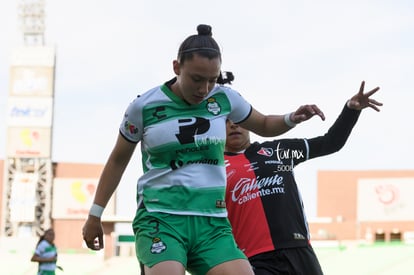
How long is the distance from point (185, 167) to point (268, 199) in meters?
1.73

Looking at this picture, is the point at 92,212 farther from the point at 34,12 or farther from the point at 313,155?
the point at 34,12

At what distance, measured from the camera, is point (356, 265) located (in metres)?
34.4

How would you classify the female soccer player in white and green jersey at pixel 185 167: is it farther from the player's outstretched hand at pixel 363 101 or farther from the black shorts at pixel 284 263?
the black shorts at pixel 284 263

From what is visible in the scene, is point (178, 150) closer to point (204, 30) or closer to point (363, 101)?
point (204, 30)

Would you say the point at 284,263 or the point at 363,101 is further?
the point at 284,263

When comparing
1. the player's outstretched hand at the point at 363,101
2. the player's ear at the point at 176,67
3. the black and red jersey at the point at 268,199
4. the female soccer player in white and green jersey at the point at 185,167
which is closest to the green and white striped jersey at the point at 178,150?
the female soccer player in white and green jersey at the point at 185,167

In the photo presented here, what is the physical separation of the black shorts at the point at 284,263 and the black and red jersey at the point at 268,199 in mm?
42

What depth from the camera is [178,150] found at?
207 inches

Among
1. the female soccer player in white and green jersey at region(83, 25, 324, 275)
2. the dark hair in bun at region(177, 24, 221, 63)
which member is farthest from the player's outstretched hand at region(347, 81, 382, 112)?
the dark hair in bun at region(177, 24, 221, 63)

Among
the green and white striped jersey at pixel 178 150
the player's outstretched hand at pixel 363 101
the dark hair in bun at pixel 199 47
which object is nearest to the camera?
the dark hair in bun at pixel 199 47

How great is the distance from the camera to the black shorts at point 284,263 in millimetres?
6797

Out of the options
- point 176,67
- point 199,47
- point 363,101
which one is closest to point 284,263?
point 363,101

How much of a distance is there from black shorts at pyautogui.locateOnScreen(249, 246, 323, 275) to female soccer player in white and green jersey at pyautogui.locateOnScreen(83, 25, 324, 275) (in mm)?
1544

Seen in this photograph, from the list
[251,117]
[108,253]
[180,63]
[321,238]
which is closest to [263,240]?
[251,117]
